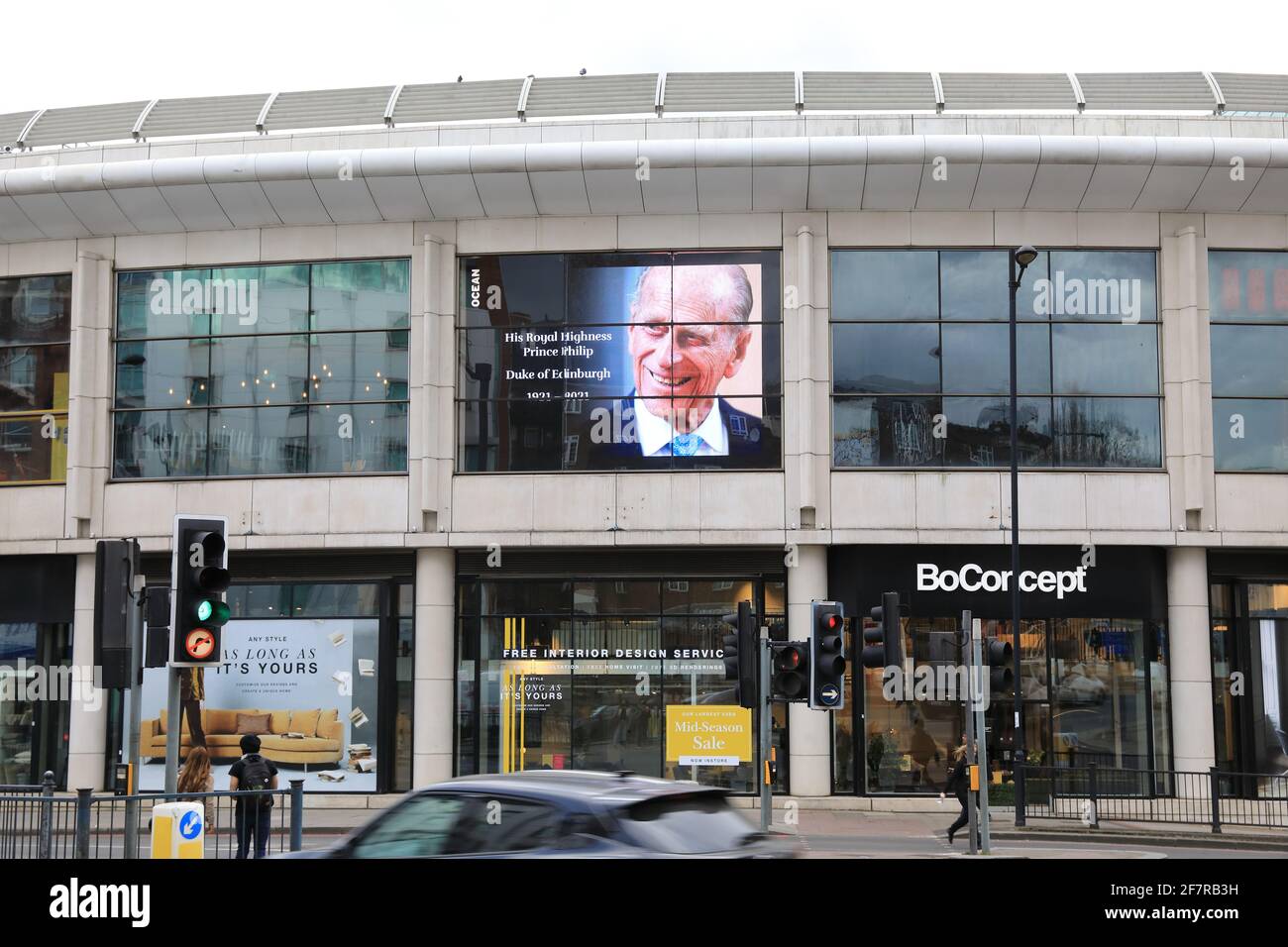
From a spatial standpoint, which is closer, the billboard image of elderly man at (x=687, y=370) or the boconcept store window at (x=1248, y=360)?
the boconcept store window at (x=1248, y=360)

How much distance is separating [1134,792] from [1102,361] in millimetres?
8070

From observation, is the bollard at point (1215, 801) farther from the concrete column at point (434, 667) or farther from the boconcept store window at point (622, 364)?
the concrete column at point (434, 667)

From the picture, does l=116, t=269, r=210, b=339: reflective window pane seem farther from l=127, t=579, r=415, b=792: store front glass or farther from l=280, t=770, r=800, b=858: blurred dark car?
l=280, t=770, r=800, b=858: blurred dark car

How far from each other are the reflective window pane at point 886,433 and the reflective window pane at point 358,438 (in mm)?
8502

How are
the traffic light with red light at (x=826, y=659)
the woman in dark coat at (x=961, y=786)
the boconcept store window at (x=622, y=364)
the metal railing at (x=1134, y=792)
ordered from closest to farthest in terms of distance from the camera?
the traffic light with red light at (x=826, y=659) < the woman in dark coat at (x=961, y=786) < the metal railing at (x=1134, y=792) < the boconcept store window at (x=622, y=364)

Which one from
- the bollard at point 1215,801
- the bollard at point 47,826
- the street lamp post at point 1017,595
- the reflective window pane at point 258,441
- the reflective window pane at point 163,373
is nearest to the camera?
the bollard at point 47,826

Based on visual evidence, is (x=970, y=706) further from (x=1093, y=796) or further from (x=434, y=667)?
(x=434, y=667)

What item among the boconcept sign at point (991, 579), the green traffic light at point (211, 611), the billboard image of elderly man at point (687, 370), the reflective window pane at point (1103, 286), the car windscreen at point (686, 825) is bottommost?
the car windscreen at point (686, 825)

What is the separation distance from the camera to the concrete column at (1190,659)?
903 inches

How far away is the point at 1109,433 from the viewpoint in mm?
23828

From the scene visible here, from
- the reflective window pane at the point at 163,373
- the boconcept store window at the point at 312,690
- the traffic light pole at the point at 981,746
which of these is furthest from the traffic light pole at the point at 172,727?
the reflective window pane at the point at 163,373

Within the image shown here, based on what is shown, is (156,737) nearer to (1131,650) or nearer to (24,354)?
(24,354)

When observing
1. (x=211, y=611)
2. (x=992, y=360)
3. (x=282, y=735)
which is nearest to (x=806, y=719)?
(x=992, y=360)
